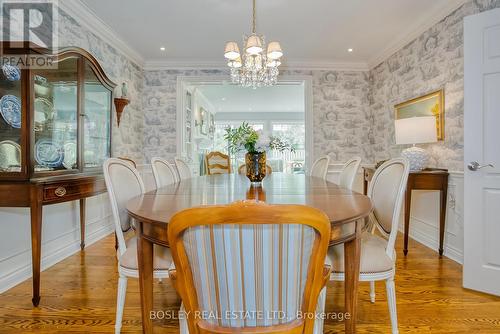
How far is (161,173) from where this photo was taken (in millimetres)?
2328

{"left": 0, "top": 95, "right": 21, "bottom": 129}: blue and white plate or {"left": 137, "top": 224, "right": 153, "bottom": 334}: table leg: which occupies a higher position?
{"left": 0, "top": 95, "right": 21, "bottom": 129}: blue and white plate

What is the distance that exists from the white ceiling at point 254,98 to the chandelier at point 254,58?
2.94 meters

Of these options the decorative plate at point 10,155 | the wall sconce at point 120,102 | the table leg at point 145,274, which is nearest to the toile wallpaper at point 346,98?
the wall sconce at point 120,102

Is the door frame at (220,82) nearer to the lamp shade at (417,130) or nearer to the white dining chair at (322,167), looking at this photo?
the white dining chair at (322,167)

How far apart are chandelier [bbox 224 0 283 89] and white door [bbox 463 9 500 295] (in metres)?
1.52

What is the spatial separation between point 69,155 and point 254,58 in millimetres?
1900

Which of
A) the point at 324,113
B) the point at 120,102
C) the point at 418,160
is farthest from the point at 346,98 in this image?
the point at 120,102

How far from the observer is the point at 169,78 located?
4562 millimetres

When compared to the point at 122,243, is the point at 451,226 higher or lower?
lower

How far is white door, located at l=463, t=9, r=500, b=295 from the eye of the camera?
1.95 m

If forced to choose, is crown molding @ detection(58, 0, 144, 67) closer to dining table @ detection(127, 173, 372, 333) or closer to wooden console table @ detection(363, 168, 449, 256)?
dining table @ detection(127, 173, 372, 333)

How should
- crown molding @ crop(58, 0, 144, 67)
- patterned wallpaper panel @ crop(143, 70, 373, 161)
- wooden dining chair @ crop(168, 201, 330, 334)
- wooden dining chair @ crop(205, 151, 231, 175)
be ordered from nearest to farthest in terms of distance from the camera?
wooden dining chair @ crop(168, 201, 330, 334) < crown molding @ crop(58, 0, 144, 67) < patterned wallpaper panel @ crop(143, 70, 373, 161) < wooden dining chair @ crop(205, 151, 231, 175)

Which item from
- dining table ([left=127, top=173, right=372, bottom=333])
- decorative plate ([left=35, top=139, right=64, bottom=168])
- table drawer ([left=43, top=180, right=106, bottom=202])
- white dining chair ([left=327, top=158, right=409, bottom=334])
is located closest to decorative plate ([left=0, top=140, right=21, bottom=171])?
decorative plate ([left=35, top=139, right=64, bottom=168])

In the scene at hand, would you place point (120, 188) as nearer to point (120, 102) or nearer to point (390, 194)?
point (390, 194)
